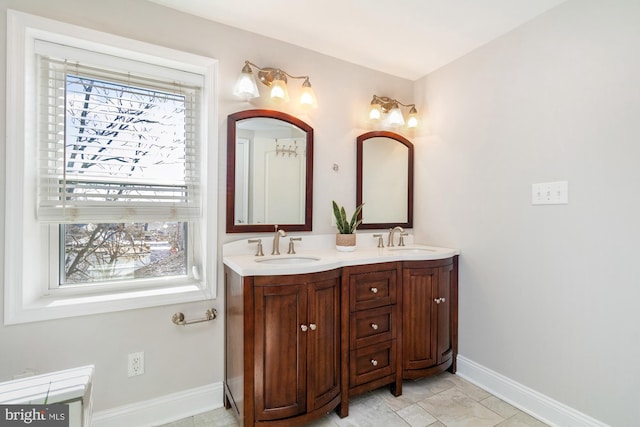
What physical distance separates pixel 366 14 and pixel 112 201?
168cm

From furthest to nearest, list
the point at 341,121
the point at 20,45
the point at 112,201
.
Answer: the point at 341,121 → the point at 112,201 → the point at 20,45

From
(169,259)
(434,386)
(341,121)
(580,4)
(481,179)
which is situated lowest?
(434,386)

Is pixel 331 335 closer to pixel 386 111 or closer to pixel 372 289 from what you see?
pixel 372 289

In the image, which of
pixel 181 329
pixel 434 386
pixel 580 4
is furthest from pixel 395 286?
pixel 580 4

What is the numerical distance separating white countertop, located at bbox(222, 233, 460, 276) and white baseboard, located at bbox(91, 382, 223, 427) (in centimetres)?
74

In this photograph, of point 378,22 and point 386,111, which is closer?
point 378,22

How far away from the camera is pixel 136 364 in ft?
4.94

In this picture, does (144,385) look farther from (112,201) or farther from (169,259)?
(112,201)

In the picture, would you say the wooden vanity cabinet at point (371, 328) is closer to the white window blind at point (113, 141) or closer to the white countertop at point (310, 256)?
the white countertop at point (310, 256)

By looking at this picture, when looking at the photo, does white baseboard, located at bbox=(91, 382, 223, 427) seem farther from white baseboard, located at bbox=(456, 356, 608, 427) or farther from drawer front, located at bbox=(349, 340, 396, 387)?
white baseboard, located at bbox=(456, 356, 608, 427)

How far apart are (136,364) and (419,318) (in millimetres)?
1569

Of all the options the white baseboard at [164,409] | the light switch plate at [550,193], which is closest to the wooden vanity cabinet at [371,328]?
the white baseboard at [164,409]

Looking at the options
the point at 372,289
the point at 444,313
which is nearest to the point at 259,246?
the point at 372,289

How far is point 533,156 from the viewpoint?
167 centimetres
